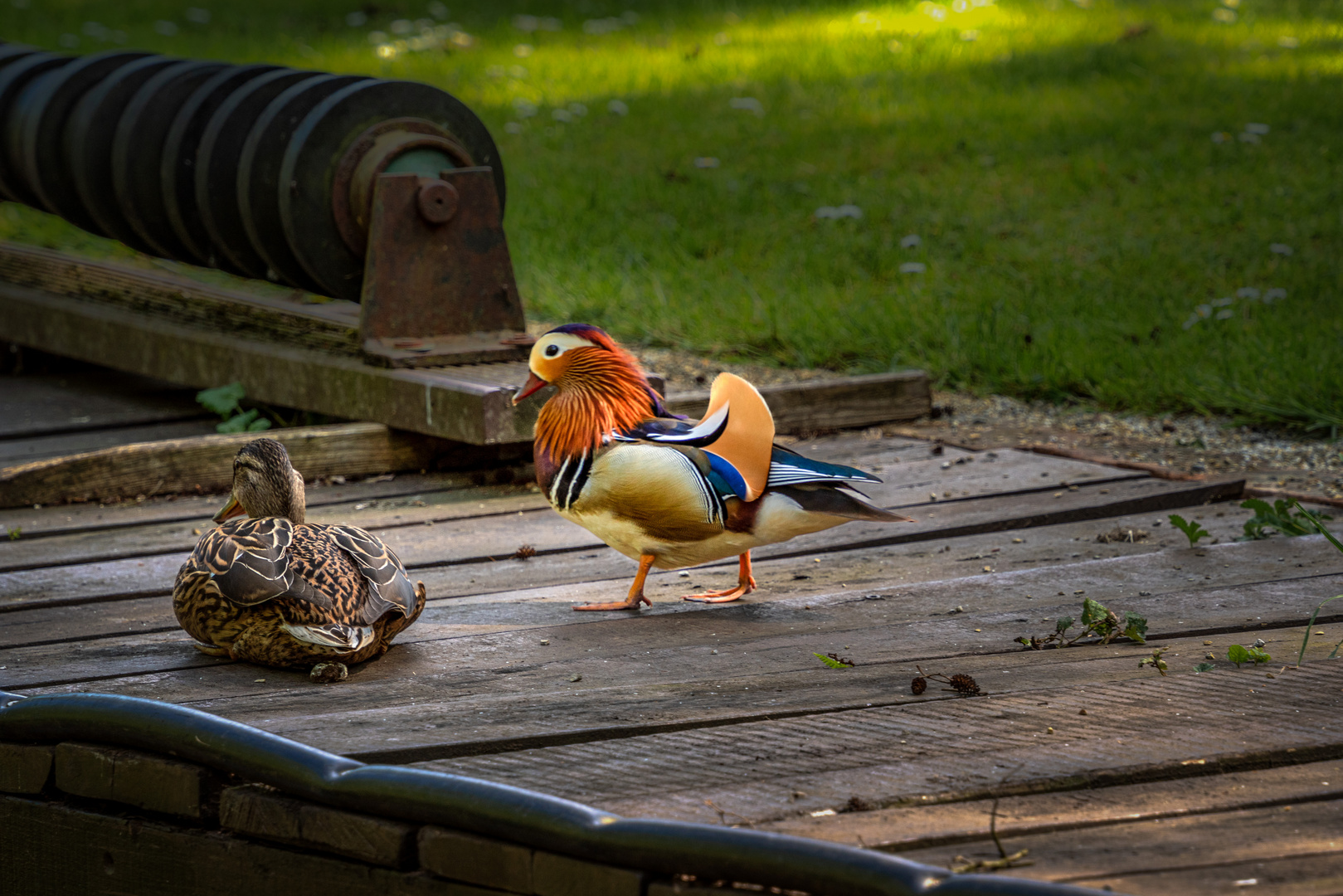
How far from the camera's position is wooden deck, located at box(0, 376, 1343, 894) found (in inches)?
78.7

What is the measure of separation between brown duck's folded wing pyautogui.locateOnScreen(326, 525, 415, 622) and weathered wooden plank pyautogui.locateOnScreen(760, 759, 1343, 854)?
3.60 feet

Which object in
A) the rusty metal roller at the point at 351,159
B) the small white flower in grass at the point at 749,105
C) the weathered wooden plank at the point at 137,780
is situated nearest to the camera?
the weathered wooden plank at the point at 137,780

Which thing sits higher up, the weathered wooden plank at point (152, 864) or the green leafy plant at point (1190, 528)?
the green leafy plant at point (1190, 528)

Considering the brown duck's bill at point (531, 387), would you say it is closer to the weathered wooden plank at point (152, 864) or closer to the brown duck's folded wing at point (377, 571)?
the brown duck's folded wing at point (377, 571)

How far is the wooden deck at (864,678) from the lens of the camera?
2000mm

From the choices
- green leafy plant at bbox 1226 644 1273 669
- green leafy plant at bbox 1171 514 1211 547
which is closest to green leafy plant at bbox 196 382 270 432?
green leafy plant at bbox 1171 514 1211 547

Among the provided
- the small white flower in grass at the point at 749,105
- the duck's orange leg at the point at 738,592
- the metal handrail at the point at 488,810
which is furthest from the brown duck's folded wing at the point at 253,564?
the small white flower in grass at the point at 749,105

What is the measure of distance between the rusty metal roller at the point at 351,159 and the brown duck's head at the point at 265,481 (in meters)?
1.84

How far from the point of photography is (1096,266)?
705cm

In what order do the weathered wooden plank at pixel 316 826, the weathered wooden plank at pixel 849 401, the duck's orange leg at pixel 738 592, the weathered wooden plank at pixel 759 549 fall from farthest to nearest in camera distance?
the weathered wooden plank at pixel 849 401 → the weathered wooden plank at pixel 759 549 → the duck's orange leg at pixel 738 592 → the weathered wooden plank at pixel 316 826

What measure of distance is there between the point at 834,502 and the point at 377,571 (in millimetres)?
949

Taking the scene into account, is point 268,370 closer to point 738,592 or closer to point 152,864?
point 738,592

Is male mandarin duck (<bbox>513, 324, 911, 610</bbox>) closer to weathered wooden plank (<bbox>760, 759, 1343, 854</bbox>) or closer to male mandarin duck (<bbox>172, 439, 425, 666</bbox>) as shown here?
male mandarin duck (<bbox>172, 439, 425, 666</bbox>)

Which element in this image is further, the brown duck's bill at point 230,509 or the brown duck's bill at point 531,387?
the brown duck's bill at point 531,387
